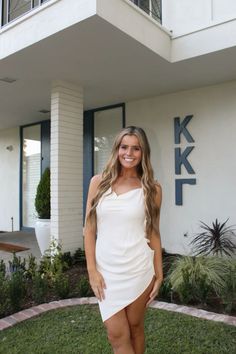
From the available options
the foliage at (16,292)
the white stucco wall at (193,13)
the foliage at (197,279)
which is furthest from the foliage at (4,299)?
the white stucco wall at (193,13)

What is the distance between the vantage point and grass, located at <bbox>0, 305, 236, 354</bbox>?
2555 millimetres

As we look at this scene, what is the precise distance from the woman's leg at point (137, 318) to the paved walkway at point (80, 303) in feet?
4.54

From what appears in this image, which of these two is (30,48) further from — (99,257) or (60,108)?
(99,257)

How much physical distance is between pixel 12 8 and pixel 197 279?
5215 mm

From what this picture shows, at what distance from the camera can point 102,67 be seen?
4.72m

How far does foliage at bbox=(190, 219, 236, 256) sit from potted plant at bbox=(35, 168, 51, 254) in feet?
8.21

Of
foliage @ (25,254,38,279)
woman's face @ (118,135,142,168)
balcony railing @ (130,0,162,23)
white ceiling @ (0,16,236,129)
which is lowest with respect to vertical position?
foliage @ (25,254,38,279)

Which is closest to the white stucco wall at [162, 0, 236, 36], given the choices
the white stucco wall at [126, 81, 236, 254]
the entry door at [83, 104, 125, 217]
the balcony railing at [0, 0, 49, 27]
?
the white stucco wall at [126, 81, 236, 254]

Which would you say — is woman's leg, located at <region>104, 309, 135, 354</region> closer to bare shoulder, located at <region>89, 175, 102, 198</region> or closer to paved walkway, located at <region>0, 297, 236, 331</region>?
bare shoulder, located at <region>89, 175, 102, 198</region>

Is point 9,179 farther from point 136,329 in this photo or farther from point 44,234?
point 136,329

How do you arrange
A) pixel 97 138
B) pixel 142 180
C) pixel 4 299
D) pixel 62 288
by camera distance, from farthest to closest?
1. pixel 97 138
2. pixel 62 288
3. pixel 4 299
4. pixel 142 180

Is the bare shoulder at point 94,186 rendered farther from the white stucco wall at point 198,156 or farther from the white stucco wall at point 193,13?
the white stucco wall at point 198,156

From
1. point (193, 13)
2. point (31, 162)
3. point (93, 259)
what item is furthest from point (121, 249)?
point (31, 162)

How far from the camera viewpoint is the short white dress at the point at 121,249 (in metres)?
1.72
